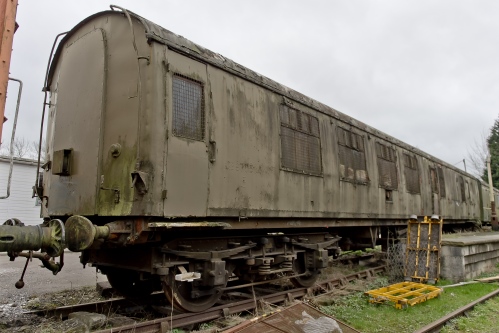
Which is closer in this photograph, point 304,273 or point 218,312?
point 218,312

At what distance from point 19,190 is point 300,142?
46.8 feet

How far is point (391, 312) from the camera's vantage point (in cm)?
611

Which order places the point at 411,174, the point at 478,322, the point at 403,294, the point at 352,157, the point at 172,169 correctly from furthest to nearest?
the point at 411,174 < the point at 352,157 < the point at 403,294 < the point at 478,322 < the point at 172,169

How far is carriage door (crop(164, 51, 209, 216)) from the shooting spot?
4621mm

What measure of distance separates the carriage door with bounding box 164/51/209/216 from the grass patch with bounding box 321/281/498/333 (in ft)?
9.40

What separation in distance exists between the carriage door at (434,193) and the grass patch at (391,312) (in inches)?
250

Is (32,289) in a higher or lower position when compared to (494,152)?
lower

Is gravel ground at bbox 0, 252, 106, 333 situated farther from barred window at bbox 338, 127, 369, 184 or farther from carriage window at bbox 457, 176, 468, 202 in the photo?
carriage window at bbox 457, 176, 468, 202

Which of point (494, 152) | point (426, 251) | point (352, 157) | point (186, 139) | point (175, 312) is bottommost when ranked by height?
point (175, 312)

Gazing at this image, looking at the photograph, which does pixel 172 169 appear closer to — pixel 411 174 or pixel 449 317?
pixel 449 317

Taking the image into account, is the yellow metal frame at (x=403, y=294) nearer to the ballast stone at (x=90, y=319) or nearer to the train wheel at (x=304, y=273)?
the train wheel at (x=304, y=273)

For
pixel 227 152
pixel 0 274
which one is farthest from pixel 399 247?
pixel 0 274

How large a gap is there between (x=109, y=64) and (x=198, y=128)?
57.0 inches

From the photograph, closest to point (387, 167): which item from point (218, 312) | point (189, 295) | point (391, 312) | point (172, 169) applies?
point (391, 312)
